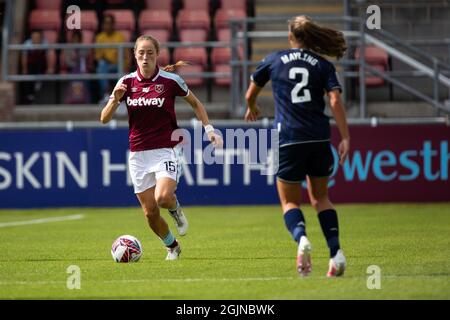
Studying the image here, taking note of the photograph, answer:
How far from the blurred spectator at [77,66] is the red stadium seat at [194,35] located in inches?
86.0

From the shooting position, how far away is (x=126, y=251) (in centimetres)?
1098

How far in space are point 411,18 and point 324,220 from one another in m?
13.5

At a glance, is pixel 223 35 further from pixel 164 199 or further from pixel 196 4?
pixel 164 199

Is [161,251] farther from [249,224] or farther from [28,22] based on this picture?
[28,22]

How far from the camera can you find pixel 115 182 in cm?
1900

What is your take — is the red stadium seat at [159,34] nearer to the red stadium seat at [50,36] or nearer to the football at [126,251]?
the red stadium seat at [50,36]

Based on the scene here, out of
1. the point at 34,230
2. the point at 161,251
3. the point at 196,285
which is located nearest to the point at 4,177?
the point at 34,230

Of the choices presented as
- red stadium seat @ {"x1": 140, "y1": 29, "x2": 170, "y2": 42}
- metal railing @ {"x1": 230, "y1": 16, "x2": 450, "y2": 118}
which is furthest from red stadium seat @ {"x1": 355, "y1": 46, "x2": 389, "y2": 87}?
red stadium seat @ {"x1": 140, "y1": 29, "x2": 170, "y2": 42}

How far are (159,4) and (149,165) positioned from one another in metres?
12.5

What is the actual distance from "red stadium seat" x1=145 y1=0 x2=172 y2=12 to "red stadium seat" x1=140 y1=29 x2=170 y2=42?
1077 millimetres

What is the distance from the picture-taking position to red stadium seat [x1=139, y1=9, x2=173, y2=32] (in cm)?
2217

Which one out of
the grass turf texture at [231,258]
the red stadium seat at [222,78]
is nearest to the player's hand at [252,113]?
the grass turf texture at [231,258]

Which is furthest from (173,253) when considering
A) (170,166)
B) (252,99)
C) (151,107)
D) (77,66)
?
(77,66)

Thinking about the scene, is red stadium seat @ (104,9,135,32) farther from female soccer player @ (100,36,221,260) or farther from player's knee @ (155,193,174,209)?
player's knee @ (155,193,174,209)
